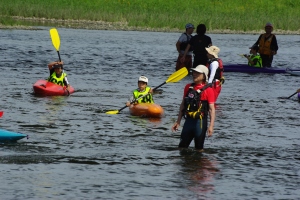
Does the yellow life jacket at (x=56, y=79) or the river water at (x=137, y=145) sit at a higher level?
the yellow life jacket at (x=56, y=79)

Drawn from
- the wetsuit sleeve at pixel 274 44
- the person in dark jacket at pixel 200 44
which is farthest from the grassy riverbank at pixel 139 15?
the person in dark jacket at pixel 200 44

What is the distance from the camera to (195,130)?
12289 mm

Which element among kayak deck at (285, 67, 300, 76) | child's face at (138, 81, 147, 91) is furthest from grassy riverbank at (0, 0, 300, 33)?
child's face at (138, 81, 147, 91)

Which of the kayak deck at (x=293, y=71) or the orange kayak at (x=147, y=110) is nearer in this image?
the orange kayak at (x=147, y=110)

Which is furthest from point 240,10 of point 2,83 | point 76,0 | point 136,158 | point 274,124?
point 136,158

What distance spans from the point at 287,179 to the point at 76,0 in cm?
5135

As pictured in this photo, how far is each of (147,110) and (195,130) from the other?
14.4 feet

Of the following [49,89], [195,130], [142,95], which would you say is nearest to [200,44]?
[49,89]

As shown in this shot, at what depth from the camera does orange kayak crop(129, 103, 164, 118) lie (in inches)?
655

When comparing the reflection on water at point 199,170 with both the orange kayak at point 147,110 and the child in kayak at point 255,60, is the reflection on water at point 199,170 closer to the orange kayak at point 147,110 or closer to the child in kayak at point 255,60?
the orange kayak at point 147,110

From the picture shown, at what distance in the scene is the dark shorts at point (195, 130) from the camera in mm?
12180

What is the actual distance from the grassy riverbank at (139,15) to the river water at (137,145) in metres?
25.3

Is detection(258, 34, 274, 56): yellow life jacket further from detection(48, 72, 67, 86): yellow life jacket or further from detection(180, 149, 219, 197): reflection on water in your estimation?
detection(180, 149, 219, 197): reflection on water

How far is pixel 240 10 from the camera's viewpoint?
6412 centimetres
